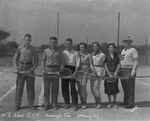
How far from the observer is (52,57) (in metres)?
5.27

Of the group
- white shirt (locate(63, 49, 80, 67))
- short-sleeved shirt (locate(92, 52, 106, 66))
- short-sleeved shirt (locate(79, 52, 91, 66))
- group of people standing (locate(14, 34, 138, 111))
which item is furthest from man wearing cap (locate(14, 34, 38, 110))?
short-sleeved shirt (locate(92, 52, 106, 66))

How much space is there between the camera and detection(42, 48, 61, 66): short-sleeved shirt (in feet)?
17.3

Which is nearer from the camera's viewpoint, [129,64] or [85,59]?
[85,59]

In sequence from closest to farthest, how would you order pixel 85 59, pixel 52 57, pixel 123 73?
pixel 52 57, pixel 85 59, pixel 123 73

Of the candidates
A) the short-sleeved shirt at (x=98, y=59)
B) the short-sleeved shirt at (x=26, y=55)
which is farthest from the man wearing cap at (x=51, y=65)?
the short-sleeved shirt at (x=98, y=59)

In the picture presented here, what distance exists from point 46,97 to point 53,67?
30.6 inches

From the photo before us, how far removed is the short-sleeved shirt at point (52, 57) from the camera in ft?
17.3

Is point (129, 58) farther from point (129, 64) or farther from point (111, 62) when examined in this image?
point (111, 62)

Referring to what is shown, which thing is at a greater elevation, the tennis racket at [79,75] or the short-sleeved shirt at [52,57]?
the short-sleeved shirt at [52,57]

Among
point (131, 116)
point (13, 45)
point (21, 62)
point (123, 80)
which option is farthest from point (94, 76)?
point (13, 45)

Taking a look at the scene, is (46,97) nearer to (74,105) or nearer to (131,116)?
(74,105)

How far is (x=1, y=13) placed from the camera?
549 cm

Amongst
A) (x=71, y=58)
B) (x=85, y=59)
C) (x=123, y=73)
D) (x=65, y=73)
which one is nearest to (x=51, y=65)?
(x=65, y=73)

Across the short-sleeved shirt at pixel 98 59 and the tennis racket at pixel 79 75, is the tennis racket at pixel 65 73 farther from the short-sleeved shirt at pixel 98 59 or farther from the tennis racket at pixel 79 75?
the short-sleeved shirt at pixel 98 59
